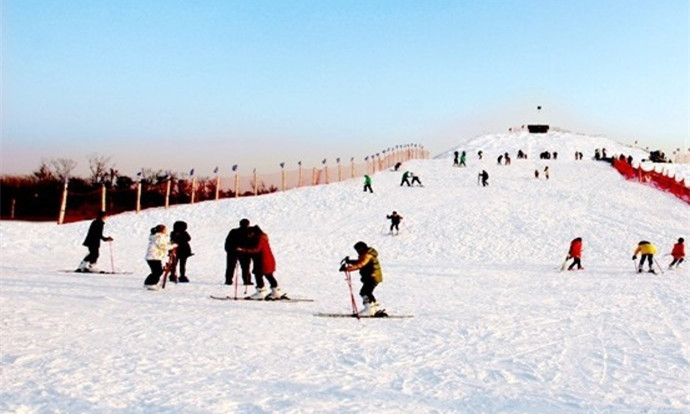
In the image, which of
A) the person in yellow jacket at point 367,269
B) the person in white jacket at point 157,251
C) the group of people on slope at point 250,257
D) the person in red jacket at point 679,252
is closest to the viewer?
the person in yellow jacket at point 367,269

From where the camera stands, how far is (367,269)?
10977mm

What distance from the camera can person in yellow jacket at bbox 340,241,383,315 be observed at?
426 inches

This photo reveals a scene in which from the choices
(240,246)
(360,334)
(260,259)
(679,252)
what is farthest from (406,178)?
(360,334)

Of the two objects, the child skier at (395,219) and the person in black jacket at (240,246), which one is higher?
the child skier at (395,219)

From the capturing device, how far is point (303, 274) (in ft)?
59.7

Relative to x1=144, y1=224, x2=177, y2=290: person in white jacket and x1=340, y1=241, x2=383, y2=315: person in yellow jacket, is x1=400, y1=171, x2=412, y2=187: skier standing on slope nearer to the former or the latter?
x1=144, y1=224, x2=177, y2=290: person in white jacket

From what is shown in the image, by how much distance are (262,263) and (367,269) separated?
8.35ft


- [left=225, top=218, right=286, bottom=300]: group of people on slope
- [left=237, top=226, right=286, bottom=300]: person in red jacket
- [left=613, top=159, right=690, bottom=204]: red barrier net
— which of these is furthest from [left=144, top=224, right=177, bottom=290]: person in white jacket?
[left=613, top=159, right=690, bottom=204]: red barrier net

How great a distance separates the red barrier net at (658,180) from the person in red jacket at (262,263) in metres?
28.4

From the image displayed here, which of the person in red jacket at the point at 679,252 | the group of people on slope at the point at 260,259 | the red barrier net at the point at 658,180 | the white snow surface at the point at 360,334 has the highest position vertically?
the red barrier net at the point at 658,180

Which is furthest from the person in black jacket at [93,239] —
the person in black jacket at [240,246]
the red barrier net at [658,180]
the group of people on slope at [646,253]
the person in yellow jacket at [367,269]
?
the red barrier net at [658,180]

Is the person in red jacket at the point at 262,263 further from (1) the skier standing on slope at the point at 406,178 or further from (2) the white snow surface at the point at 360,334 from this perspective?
(1) the skier standing on slope at the point at 406,178

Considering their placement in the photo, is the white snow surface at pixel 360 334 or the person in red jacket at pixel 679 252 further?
the person in red jacket at pixel 679 252

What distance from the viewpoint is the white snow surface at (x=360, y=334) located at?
21.0ft
